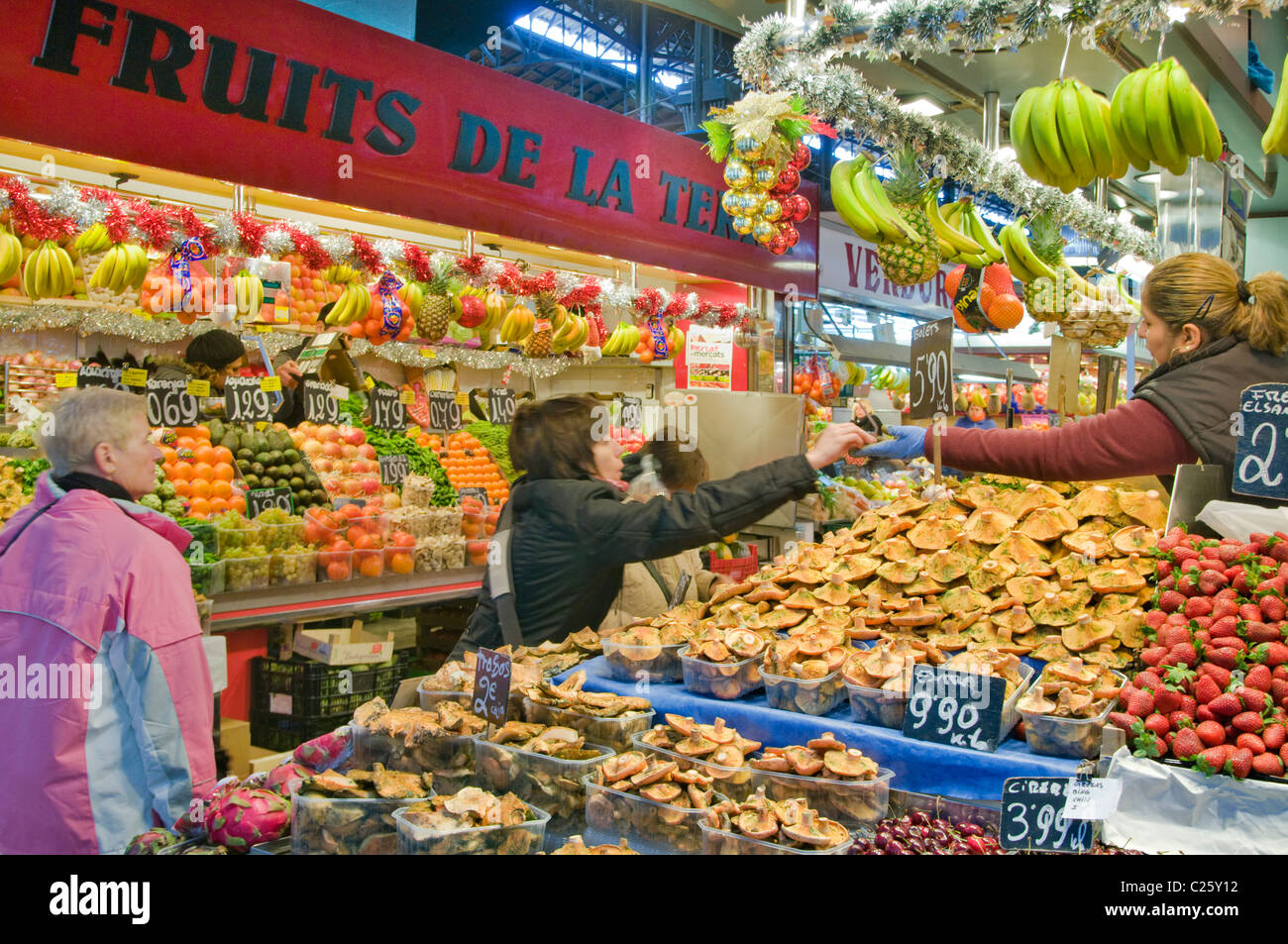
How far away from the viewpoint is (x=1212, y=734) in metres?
1.61

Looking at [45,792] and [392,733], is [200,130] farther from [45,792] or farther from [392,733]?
[392,733]

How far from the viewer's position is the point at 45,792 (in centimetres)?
232

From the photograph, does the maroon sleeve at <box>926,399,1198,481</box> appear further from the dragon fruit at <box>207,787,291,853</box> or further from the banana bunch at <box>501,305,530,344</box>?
the banana bunch at <box>501,305,530,344</box>

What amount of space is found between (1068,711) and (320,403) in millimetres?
4645

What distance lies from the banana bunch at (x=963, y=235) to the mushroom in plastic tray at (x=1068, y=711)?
291cm

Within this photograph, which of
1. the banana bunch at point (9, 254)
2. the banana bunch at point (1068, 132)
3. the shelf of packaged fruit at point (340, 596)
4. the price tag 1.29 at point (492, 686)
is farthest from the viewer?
the banana bunch at point (9, 254)

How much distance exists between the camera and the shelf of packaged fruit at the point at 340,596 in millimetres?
3824

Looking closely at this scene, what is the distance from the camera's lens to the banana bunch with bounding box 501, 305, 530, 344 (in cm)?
618

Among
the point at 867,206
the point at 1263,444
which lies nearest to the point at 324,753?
the point at 1263,444

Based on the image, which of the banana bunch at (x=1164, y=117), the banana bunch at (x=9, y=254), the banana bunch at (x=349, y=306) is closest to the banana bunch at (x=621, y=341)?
the banana bunch at (x=349, y=306)

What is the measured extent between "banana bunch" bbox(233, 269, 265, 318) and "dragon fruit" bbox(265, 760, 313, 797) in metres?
3.76

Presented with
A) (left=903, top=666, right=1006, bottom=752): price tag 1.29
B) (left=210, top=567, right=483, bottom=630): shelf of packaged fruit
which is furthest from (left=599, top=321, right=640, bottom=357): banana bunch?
(left=903, top=666, right=1006, bottom=752): price tag 1.29

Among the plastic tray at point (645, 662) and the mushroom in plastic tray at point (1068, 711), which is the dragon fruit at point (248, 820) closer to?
the plastic tray at point (645, 662)
